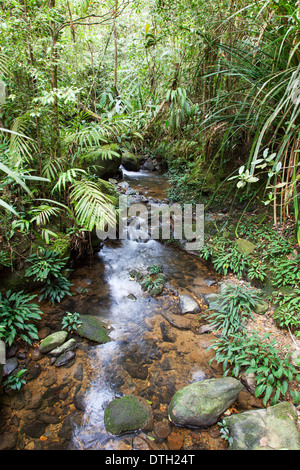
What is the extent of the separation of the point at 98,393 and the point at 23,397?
1.99 feet

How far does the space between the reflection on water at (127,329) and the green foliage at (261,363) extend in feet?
0.99

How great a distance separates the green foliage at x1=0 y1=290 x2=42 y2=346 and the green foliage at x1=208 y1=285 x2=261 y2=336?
1.89m

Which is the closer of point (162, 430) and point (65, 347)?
point (162, 430)

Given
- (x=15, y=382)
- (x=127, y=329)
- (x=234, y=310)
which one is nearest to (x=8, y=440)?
(x=15, y=382)

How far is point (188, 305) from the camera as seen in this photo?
2.95 metres

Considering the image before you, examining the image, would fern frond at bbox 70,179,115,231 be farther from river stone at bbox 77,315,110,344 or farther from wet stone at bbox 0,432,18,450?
wet stone at bbox 0,432,18,450

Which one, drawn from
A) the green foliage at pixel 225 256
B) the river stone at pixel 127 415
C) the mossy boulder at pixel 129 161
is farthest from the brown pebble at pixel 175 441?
the mossy boulder at pixel 129 161

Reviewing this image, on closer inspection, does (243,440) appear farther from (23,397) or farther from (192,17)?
(192,17)

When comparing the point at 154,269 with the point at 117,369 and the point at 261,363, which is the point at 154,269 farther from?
the point at 261,363

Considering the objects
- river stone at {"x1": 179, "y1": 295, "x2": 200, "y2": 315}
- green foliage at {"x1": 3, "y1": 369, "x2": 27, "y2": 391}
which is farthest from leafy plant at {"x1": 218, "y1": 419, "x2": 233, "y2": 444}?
green foliage at {"x1": 3, "y1": 369, "x2": 27, "y2": 391}

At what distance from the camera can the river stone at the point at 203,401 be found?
1763mm

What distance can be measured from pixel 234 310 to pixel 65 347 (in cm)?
178

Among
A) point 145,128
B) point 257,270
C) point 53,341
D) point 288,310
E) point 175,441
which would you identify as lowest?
point 175,441

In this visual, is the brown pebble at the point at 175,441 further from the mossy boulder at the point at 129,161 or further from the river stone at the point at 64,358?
the mossy boulder at the point at 129,161
